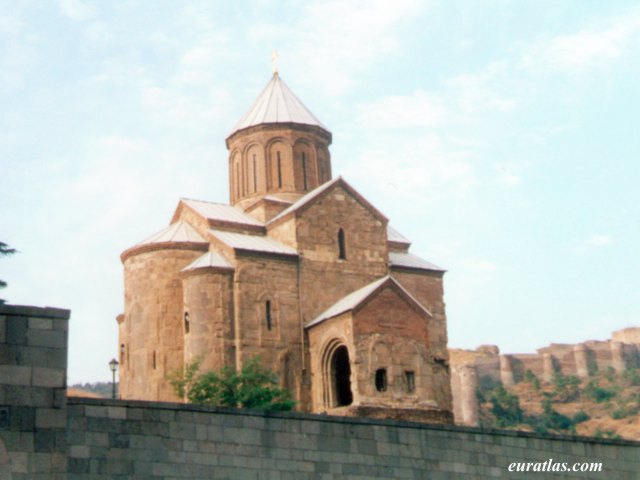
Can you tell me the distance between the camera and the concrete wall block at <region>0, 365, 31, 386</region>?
850cm

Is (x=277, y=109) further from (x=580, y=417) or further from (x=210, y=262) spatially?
(x=580, y=417)

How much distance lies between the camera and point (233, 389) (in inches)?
841

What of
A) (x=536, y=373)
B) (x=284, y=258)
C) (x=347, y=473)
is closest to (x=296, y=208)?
(x=284, y=258)

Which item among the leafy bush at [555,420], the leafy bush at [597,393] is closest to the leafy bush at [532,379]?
the leafy bush at [597,393]

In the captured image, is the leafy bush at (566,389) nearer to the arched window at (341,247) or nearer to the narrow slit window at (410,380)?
the arched window at (341,247)

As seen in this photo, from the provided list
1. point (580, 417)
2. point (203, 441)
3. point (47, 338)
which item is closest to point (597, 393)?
point (580, 417)

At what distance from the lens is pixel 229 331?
23984mm

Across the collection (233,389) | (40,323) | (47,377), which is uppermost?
(233,389)

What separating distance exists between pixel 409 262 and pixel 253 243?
455 cm

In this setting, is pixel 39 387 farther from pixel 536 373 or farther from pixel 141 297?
pixel 536 373

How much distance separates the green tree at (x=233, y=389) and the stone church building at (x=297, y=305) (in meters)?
1.41

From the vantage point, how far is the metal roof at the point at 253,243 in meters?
25.1

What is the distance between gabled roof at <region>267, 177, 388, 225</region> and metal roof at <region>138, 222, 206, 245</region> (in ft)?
6.52

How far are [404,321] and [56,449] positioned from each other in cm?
1596
